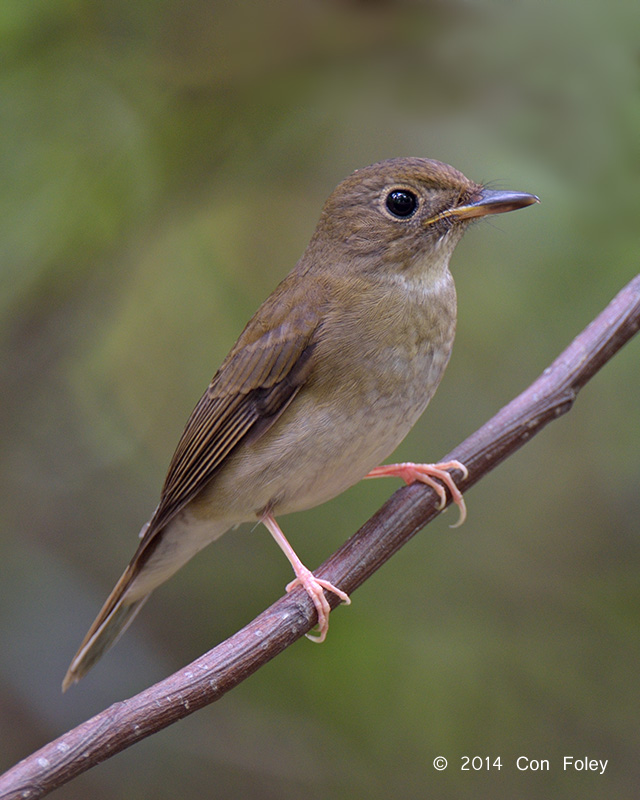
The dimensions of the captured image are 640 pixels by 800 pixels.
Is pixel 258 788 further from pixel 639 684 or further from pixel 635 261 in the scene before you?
pixel 635 261

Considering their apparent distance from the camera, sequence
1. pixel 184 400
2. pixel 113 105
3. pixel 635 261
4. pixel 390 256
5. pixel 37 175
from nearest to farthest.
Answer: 1. pixel 390 256
2. pixel 635 261
3. pixel 37 175
4. pixel 113 105
5. pixel 184 400

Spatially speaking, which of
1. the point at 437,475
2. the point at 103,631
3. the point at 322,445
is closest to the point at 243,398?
the point at 322,445

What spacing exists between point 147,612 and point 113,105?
248 centimetres

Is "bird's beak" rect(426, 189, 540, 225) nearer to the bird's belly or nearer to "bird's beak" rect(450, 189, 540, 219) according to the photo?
"bird's beak" rect(450, 189, 540, 219)

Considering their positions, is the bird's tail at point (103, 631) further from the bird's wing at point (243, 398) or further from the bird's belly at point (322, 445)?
the bird's belly at point (322, 445)

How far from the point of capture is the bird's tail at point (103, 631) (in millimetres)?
3756

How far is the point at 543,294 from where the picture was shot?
Answer: 4.16 metres

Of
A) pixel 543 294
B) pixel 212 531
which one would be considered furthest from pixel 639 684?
pixel 212 531

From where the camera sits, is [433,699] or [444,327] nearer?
[444,327]

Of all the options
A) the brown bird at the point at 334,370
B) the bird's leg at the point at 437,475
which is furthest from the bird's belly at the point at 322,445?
the bird's leg at the point at 437,475

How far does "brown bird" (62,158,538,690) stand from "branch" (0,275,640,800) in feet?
0.33

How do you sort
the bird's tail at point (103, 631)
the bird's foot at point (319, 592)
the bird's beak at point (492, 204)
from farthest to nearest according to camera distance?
the bird's tail at point (103, 631) → the bird's beak at point (492, 204) → the bird's foot at point (319, 592)

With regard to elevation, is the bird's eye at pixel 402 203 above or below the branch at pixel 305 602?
above

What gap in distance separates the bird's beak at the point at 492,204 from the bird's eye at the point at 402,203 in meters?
0.14
